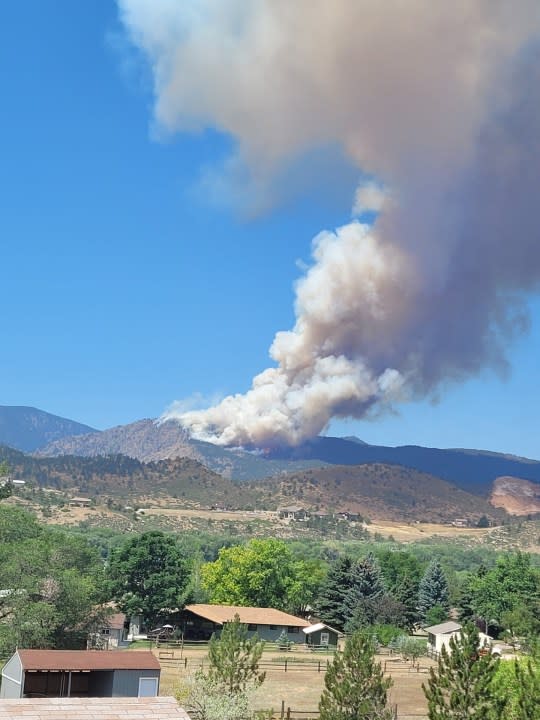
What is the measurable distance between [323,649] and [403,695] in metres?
26.4

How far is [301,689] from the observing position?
57.0 m

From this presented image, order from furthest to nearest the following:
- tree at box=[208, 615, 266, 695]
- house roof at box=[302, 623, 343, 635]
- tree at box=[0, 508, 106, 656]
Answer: house roof at box=[302, 623, 343, 635] → tree at box=[0, 508, 106, 656] → tree at box=[208, 615, 266, 695]

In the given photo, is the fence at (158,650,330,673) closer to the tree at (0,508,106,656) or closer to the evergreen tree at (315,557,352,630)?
the tree at (0,508,106,656)

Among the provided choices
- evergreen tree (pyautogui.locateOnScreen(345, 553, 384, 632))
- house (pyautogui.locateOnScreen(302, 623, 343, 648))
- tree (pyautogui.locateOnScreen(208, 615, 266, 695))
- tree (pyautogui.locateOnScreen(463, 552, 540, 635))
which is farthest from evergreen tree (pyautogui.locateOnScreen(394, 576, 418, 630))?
tree (pyautogui.locateOnScreen(208, 615, 266, 695))

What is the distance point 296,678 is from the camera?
203 ft

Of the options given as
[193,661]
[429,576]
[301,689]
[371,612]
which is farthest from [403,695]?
[429,576]

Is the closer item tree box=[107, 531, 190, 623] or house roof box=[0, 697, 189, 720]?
house roof box=[0, 697, 189, 720]

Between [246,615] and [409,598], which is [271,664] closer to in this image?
[246,615]

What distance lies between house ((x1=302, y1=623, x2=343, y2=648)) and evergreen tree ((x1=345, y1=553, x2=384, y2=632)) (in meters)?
3.81

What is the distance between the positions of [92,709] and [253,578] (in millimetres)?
67888

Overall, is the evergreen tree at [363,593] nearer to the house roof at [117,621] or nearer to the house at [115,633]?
the house at [115,633]

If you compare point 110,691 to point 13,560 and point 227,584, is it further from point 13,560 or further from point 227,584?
point 227,584

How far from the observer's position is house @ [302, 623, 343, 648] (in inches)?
3351

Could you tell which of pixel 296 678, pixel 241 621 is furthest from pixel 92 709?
pixel 241 621
